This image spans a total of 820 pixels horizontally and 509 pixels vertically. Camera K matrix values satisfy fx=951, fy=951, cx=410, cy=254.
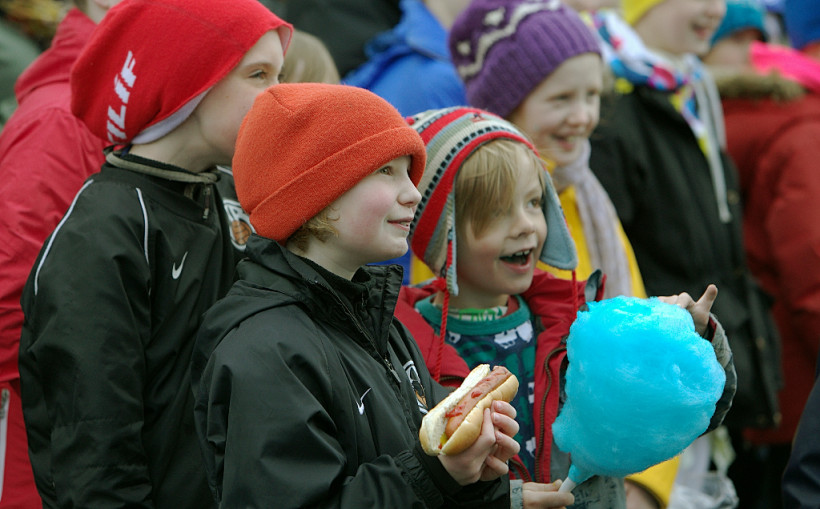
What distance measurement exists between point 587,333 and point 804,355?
10.6ft

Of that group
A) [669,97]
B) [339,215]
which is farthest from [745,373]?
[339,215]

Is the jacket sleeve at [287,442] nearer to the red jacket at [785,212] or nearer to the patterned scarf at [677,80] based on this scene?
the patterned scarf at [677,80]

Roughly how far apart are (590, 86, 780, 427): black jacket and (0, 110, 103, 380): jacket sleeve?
2258 millimetres

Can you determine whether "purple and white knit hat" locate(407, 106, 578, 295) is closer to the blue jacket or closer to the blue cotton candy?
the blue cotton candy

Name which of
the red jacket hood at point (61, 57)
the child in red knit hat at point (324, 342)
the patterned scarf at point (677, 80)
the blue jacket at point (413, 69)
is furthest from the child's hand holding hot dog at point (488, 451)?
the patterned scarf at point (677, 80)

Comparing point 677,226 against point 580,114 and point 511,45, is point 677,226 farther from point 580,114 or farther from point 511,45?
point 511,45

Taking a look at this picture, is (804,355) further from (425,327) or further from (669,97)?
(425,327)

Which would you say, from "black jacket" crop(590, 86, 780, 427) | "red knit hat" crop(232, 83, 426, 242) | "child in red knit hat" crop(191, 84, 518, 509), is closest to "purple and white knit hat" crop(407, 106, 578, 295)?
"child in red knit hat" crop(191, 84, 518, 509)

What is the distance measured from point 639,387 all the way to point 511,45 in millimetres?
2096

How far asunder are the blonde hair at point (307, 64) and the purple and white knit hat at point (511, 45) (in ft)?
2.12

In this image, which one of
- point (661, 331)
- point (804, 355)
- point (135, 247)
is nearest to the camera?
point (661, 331)

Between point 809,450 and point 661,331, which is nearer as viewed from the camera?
point 661,331

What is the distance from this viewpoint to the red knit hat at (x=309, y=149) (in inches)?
84.8

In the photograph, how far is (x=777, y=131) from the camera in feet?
16.2
